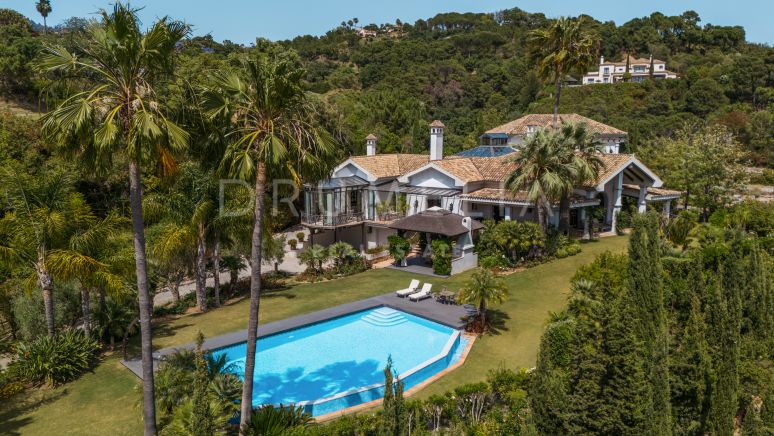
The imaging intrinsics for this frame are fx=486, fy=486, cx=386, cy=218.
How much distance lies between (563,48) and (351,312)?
78.1 ft

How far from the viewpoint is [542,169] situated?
28.8m

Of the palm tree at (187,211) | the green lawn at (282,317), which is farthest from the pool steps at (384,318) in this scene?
the palm tree at (187,211)

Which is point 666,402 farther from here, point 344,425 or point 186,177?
point 186,177

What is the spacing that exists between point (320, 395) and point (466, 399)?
191 inches

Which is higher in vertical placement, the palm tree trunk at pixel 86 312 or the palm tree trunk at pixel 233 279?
the palm tree trunk at pixel 86 312

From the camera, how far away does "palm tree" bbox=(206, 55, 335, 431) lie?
10.7m

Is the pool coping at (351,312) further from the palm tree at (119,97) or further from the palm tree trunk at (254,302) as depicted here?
the palm tree at (119,97)

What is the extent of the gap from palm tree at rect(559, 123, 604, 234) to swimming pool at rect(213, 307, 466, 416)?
572 inches

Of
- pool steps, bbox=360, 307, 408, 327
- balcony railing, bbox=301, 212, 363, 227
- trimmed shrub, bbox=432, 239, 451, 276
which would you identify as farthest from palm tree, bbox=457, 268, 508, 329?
balcony railing, bbox=301, 212, 363, 227

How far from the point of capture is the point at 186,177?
70.3 ft

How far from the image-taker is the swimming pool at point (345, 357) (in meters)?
15.3

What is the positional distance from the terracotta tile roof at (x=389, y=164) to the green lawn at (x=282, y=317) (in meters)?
9.14

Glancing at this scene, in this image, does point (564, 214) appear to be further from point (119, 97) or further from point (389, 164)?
point (119, 97)

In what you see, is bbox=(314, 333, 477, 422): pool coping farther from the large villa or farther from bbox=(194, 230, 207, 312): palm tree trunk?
bbox=(194, 230, 207, 312): palm tree trunk
